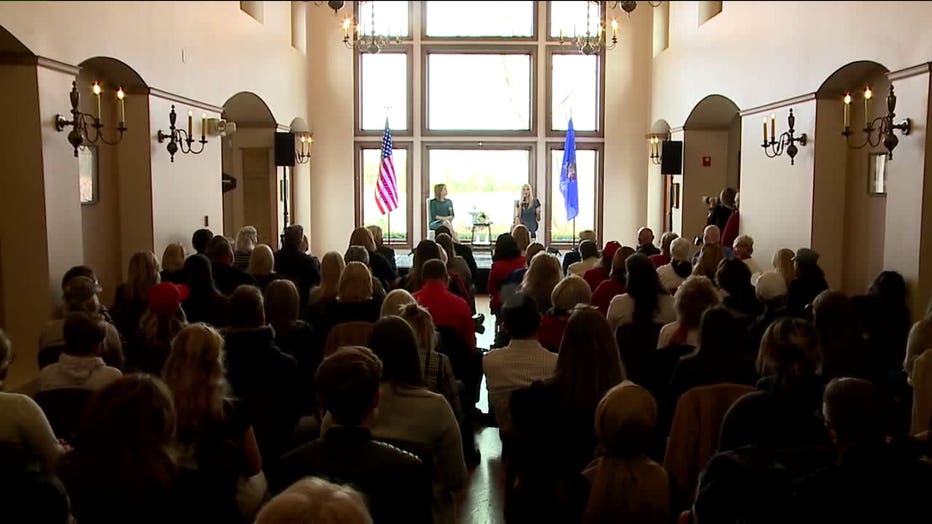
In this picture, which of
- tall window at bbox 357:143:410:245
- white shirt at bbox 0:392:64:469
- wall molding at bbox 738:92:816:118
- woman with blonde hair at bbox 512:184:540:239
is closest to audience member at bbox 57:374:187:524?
white shirt at bbox 0:392:64:469

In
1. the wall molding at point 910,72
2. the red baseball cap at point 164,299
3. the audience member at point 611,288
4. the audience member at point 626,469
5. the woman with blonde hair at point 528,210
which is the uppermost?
the wall molding at point 910,72

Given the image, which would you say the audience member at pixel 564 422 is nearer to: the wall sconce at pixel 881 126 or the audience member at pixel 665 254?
the audience member at pixel 665 254

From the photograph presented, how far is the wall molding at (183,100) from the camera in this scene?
829 centimetres

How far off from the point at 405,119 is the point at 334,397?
13.3m

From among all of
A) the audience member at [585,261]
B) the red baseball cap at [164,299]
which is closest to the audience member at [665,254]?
the audience member at [585,261]

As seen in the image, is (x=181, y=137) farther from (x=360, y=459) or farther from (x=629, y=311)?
(x=360, y=459)

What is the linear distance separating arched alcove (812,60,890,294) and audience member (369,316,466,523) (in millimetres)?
6278

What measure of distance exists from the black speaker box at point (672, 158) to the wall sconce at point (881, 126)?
177 inches

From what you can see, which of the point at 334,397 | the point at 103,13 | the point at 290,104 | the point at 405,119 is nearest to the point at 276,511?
the point at 334,397

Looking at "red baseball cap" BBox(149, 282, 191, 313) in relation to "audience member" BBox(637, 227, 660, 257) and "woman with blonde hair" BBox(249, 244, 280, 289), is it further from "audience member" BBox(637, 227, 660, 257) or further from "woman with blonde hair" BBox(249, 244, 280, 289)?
"audience member" BBox(637, 227, 660, 257)

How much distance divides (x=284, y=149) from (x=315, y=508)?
38.3ft

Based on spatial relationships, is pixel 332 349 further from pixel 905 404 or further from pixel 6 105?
pixel 6 105

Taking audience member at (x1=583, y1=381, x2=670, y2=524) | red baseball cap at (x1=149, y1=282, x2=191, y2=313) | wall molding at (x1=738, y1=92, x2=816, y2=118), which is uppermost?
wall molding at (x1=738, y1=92, x2=816, y2=118)

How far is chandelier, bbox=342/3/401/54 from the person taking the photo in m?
13.4
